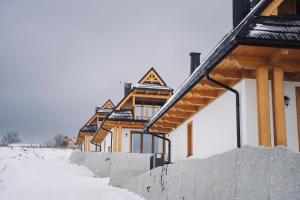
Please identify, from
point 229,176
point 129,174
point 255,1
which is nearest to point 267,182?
point 229,176

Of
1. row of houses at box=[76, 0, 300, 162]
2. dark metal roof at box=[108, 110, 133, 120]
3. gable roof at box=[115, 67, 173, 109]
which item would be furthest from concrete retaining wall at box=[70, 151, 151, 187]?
row of houses at box=[76, 0, 300, 162]

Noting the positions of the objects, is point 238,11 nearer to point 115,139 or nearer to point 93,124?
point 115,139

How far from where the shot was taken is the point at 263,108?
31.4 feet

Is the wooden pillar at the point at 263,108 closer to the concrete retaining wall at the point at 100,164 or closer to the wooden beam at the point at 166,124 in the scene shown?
the wooden beam at the point at 166,124

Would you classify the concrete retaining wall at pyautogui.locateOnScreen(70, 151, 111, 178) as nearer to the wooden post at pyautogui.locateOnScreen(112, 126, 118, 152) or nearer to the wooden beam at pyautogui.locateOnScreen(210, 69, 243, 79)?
the wooden post at pyautogui.locateOnScreen(112, 126, 118, 152)

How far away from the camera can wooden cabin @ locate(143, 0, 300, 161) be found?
9.11 m

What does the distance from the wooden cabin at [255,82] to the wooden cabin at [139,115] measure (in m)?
13.8

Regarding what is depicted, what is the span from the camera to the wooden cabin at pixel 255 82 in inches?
359

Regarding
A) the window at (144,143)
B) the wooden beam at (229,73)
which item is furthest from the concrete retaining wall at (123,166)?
the wooden beam at (229,73)

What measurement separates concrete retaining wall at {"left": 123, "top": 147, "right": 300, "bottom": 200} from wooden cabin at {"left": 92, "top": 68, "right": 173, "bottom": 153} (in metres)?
14.6

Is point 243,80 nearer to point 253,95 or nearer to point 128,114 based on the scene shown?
point 253,95

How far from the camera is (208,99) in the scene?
13516mm

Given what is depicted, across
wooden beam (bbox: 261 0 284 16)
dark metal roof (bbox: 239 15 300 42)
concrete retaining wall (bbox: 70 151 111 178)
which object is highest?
wooden beam (bbox: 261 0 284 16)

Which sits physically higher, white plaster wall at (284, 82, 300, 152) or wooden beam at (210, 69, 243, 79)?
wooden beam at (210, 69, 243, 79)
